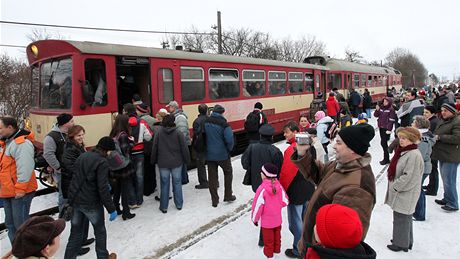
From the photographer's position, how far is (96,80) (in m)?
5.88

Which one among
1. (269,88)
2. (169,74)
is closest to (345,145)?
(169,74)

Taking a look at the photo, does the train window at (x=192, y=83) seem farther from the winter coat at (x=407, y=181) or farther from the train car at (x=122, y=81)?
the winter coat at (x=407, y=181)

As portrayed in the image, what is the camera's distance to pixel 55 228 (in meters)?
→ 1.84

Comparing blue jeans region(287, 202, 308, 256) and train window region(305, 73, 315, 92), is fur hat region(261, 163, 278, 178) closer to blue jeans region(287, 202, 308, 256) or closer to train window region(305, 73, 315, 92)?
blue jeans region(287, 202, 308, 256)

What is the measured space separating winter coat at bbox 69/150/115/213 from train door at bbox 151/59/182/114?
346cm

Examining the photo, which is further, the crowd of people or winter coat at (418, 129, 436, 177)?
winter coat at (418, 129, 436, 177)

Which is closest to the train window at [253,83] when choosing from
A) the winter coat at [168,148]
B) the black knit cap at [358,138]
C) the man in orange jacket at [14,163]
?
the winter coat at [168,148]

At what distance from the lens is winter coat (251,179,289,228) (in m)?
3.41

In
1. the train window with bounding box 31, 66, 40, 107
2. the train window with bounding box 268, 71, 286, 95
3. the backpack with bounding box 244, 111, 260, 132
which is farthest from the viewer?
the train window with bounding box 268, 71, 286, 95

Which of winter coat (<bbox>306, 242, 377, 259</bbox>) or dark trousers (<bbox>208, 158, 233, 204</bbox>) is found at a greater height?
winter coat (<bbox>306, 242, 377, 259</bbox>)

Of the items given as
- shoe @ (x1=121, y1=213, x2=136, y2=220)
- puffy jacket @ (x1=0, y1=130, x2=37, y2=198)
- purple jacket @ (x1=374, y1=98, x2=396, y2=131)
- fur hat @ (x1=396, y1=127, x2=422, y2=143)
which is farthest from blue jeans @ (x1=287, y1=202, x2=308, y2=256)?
purple jacket @ (x1=374, y1=98, x2=396, y2=131)

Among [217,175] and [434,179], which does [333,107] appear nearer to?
[434,179]

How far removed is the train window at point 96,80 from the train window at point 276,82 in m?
6.15

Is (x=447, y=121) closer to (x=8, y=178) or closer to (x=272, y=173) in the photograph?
(x=272, y=173)
